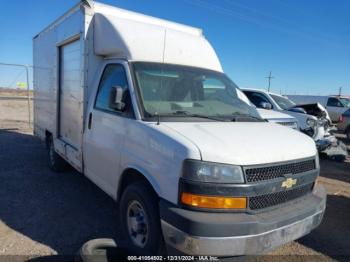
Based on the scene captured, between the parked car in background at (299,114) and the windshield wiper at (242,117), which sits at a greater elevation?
the windshield wiper at (242,117)

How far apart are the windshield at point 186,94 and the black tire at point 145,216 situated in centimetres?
80

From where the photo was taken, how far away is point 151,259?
3.04 m

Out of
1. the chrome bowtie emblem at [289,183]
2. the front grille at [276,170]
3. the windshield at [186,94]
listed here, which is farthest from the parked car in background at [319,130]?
the chrome bowtie emblem at [289,183]

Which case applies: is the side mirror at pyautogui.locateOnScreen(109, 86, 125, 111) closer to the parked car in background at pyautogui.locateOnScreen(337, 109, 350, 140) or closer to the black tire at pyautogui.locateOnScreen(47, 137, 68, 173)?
the black tire at pyautogui.locateOnScreen(47, 137, 68, 173)

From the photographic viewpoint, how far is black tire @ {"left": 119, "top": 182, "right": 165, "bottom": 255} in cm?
301

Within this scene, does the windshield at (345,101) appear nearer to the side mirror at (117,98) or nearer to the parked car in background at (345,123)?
the parked car in background at (345,123)

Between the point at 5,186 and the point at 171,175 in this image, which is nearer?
the point at 171,175

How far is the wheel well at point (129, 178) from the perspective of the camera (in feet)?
11.1

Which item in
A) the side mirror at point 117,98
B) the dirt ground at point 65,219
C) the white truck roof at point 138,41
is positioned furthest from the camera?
the white truck roof at point 138,41

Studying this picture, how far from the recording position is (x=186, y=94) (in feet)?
13.1

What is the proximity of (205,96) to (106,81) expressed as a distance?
1.37 m

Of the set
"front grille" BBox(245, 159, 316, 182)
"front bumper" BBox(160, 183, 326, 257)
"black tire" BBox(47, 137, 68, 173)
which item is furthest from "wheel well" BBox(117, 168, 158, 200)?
"black tire" BBox(47, 137, 68, 173)

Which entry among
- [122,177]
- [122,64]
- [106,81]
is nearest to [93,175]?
[122,177]

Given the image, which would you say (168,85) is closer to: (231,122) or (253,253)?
(231,122)
